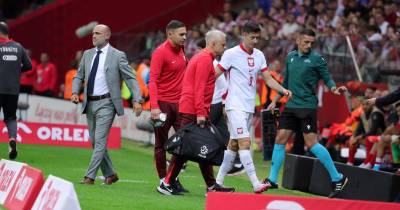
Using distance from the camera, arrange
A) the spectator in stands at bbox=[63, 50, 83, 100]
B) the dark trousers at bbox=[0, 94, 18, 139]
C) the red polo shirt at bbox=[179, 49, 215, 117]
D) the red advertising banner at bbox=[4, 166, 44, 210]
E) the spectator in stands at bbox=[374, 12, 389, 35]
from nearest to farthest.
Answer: the red advertising banner at bbox=[4, 166, 44, 210] < the red polo shirt at bbox=[179, 49, 215, 117] < the dark trousers at bbox=[0, 94, 18, 139] < the spectator in stands at bbox=[374, 12, 389, 35] < the spectator in stands at bbox=[63, 50, 83, 100]

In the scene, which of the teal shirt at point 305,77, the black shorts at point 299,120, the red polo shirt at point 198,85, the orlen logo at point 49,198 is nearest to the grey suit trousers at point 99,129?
the red polo shirt at point 198,85

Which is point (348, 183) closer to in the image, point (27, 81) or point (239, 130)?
point (239, 130)

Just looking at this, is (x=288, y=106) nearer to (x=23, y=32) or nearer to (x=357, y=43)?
(x=357, y=43)

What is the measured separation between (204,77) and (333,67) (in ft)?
37.7

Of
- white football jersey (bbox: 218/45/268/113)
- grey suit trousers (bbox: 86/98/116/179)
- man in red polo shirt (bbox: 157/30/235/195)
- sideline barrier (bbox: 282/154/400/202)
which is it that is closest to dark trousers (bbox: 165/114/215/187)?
man in red polo shirt (bbox: 157/30/235/195)

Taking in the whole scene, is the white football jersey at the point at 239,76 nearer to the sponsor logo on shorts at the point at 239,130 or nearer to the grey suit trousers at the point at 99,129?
the sponsor logo on shorts at the point at 239,130

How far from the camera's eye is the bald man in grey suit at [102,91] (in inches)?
563

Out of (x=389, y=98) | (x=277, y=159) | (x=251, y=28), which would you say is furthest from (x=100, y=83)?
(x=389, y=98)

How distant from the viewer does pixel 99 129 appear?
46.9 ft

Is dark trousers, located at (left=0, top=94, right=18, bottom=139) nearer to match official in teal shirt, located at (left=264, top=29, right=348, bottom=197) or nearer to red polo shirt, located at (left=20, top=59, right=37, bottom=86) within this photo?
match official in teal shirt, located at (left=264, top=29, right=348, bottom=197)

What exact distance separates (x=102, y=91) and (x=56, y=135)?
340 inches

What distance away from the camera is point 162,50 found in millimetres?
14219

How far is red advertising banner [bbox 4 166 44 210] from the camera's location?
35.7 feet

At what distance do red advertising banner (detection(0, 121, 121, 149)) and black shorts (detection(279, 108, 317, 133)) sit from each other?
316 inches
